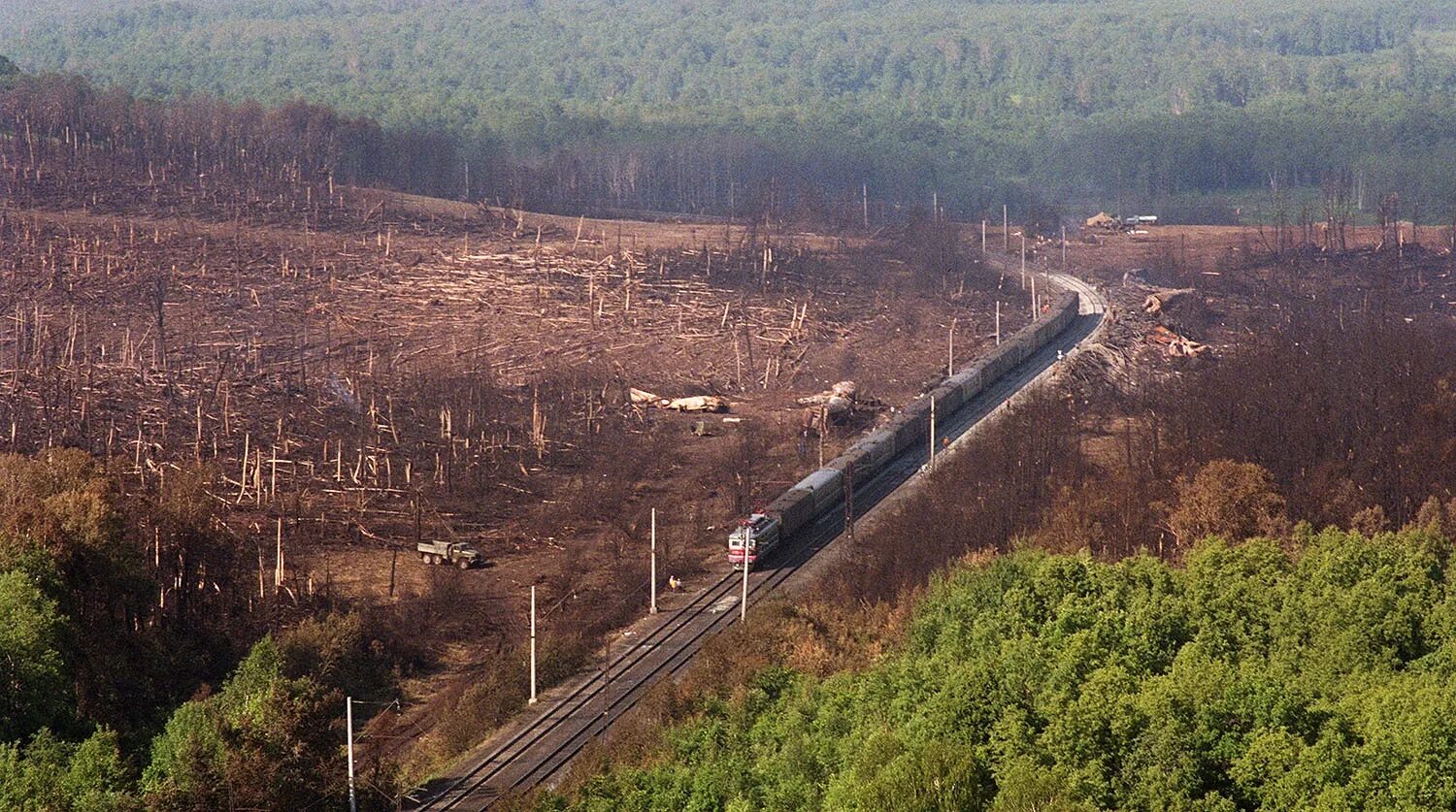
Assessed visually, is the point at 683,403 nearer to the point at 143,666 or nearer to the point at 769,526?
the point at 769,526

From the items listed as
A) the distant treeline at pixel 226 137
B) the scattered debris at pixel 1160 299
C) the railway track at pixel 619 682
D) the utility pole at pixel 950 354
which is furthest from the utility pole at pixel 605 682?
the distant treeline at pixel 226 137

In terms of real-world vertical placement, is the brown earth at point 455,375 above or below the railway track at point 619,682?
above

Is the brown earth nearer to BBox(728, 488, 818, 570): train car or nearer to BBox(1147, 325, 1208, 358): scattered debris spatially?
BBox(728, 488, 818, 570): train car

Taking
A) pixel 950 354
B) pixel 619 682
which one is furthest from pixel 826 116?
pixel 619 682

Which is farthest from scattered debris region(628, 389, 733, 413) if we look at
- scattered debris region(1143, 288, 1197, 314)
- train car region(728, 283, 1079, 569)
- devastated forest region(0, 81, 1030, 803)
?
scattered debris region(1143, 288, 1197, 314)

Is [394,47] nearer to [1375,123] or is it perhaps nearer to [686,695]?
[1375,123]

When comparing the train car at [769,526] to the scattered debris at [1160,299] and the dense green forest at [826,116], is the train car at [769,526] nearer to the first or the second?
the scattered debris at [1160,299]
